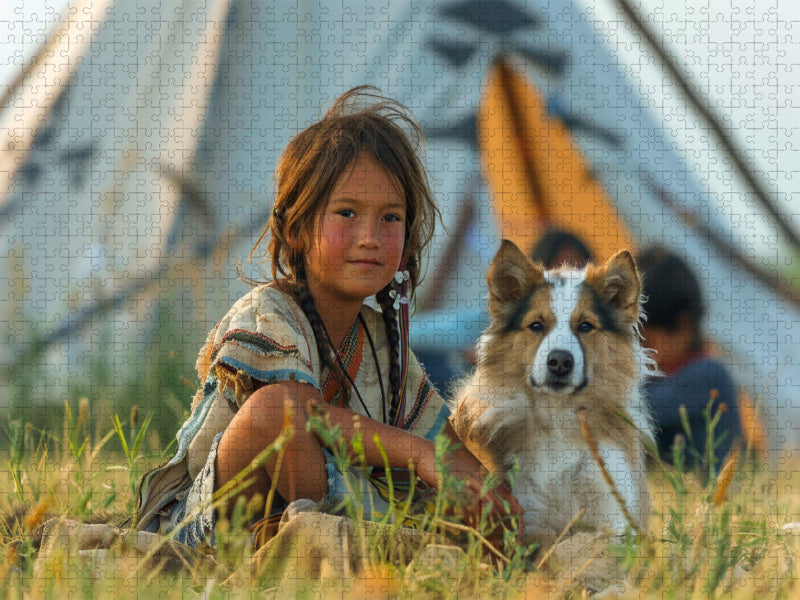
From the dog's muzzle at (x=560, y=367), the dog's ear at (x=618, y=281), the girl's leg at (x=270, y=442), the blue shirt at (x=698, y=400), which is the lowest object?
the blue shirt at (x=698, y=400)

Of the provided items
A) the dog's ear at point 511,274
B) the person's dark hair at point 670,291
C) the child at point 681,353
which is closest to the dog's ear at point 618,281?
the dog's ear at point 511,274

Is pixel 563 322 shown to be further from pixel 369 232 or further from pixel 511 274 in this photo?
pixel 369 232

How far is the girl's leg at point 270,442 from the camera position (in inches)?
80.4

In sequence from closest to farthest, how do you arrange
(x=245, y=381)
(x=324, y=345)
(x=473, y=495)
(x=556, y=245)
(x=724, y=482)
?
(x=724, y=482) < (x=473, y=495) < (x=245, y=381) < (x=324, y=345) < (x=556, y=245)

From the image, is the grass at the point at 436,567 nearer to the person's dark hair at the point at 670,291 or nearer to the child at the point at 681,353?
the child at the point at 681,353

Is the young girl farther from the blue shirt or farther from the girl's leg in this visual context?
the blue shirt

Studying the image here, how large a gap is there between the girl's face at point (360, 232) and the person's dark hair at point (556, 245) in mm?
2058

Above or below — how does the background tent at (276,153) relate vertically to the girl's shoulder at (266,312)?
above

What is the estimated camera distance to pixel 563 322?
2.37 metres

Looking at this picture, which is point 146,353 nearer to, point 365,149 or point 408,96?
point 408,96


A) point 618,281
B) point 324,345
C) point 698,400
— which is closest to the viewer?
point 324,345

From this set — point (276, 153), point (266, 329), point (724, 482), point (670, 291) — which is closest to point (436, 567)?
point (724, 482)

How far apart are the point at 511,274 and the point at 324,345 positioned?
1.73 ft

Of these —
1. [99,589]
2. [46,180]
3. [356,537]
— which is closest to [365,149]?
[356,537]
